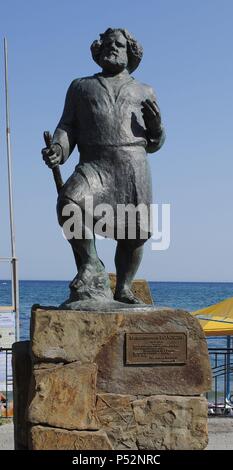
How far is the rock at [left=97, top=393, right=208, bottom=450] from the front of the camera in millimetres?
5059

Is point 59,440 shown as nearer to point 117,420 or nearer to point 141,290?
point 117,420

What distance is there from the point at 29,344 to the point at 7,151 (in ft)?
30.4

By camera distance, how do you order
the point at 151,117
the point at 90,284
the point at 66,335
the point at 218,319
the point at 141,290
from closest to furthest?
the point at 66,335, the point at 90,284, the point at 151,117, the point at 141,290, the point at 218,319

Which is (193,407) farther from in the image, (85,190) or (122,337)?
(85,190)

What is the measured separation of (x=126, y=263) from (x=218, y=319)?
8549 millimetres

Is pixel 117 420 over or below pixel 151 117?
below

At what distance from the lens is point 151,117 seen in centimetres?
564

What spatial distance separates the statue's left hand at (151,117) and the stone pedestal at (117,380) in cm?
138

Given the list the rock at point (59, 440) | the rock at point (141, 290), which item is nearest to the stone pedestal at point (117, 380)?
the rock at point (59, 440)

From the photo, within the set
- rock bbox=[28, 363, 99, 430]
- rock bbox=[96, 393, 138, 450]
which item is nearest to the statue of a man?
rock bbox=[28, 363, 99, 430]

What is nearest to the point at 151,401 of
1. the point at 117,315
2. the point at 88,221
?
the point at 117,315

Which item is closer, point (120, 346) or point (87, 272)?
point (120, 346)

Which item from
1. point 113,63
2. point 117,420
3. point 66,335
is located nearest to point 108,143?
point 113,63

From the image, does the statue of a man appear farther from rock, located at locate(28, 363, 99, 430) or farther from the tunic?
rock, located at locate(28, 363, 99, 430)
